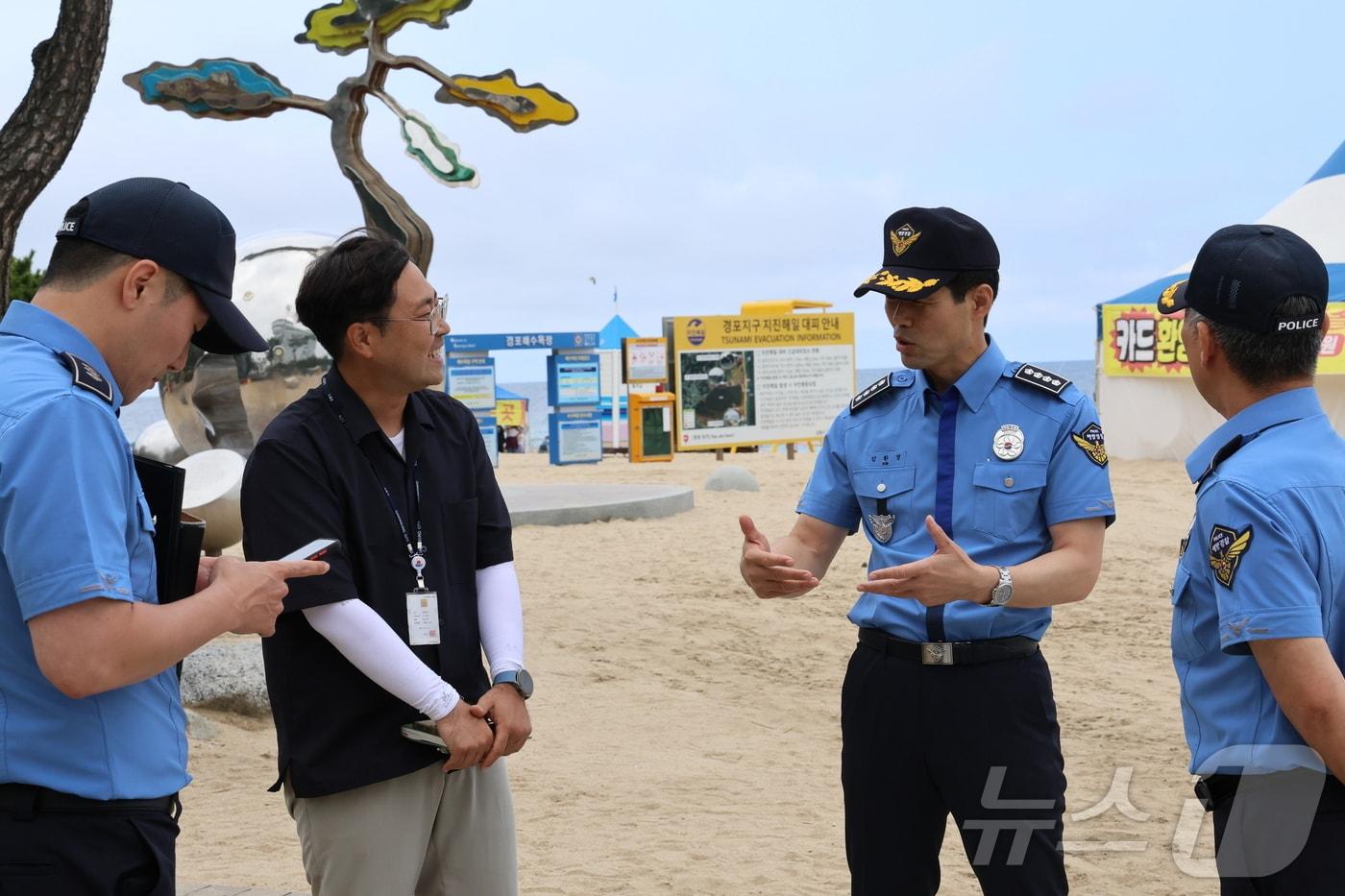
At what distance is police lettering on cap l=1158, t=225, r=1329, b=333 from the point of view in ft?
7.28

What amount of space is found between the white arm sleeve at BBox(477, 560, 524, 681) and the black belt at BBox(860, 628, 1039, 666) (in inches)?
34.1

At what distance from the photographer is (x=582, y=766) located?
678cm

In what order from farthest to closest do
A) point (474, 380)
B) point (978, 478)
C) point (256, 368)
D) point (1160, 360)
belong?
point (474, 380) → point (1160, 360) → point (256, 368) → point (978, 478)

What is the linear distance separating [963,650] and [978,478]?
403 millimetres

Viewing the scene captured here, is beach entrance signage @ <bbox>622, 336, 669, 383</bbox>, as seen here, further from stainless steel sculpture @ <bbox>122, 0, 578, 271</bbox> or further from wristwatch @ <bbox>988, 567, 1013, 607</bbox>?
wristwatch @ <bbox>988, 567, 1013, 607</bbox>

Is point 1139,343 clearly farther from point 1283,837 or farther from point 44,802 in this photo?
point 44,802

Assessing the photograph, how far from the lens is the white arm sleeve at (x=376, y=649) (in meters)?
2.63

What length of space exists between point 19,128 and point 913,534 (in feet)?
18.3

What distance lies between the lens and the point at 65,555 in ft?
6.24

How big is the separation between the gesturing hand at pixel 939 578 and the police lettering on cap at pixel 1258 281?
2.36 feet

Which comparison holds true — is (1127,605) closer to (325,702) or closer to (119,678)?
(325,702)

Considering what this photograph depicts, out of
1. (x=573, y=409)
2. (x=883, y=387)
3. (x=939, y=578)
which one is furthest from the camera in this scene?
(x=573, y=409)

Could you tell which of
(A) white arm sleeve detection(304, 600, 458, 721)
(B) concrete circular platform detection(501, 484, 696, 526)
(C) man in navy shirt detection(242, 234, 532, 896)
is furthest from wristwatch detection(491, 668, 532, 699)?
(B) concrete circular platform detection(501, 484, 696, 526)

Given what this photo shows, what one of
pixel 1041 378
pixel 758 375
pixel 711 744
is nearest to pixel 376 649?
pixel 1041 378
